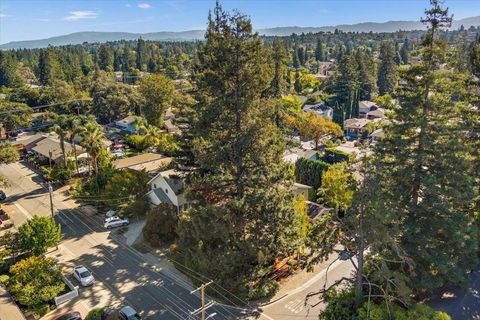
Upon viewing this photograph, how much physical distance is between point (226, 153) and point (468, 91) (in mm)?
17125

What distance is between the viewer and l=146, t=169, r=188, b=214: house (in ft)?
106

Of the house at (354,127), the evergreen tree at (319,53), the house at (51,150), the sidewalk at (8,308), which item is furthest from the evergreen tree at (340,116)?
the evergreen tree at (319,53)

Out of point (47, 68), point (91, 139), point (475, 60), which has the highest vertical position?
point (47, 68)

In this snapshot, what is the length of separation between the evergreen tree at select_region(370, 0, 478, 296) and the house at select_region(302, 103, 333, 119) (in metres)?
53.5

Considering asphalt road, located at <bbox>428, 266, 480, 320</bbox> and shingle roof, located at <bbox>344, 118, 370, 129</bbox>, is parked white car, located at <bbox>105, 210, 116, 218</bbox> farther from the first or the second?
shingle roof, located at <bbox>344, 118, 370, 129</bbox>

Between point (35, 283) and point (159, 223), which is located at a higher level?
point (159, 223)

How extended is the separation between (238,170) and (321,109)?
58816 millimetres

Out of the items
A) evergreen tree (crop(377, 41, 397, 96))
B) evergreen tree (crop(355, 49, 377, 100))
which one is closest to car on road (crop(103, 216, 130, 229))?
evergreen tree (crop(355, 49, 377, 100))

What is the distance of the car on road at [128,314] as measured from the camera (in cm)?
2067

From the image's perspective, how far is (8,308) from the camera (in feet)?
69.8

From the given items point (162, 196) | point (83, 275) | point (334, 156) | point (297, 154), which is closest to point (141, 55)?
point (297, 154)

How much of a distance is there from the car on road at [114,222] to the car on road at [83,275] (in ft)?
25.1

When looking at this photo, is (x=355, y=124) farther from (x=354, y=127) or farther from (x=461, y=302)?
(x=461, y=302)

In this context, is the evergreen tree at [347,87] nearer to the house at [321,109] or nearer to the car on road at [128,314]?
the house at [321,109]
